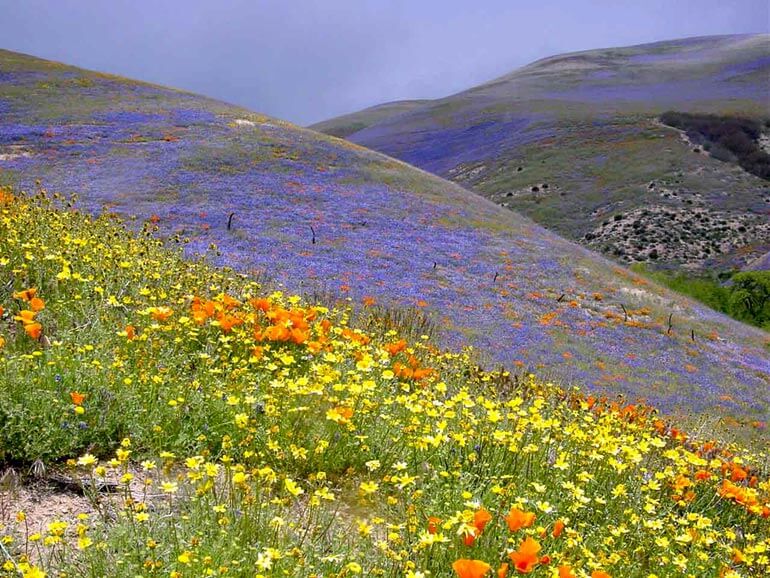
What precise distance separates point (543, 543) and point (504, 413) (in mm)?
1719

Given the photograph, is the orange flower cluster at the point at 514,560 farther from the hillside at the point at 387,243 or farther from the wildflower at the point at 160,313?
the hillside at the point at 387,243

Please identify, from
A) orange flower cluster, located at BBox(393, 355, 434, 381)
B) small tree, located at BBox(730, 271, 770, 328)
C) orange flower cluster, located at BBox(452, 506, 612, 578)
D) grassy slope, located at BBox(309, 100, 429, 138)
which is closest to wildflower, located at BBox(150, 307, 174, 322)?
→ orange flower cluster, located at BBox(393, 355, 434, 381)

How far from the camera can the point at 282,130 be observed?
34219 millimetres

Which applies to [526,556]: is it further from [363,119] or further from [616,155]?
[363,119]

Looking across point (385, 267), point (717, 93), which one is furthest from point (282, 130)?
point (717, 93)

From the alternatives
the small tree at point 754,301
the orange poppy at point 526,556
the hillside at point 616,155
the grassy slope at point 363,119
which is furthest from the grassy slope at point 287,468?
the grassy slope at point 363,119

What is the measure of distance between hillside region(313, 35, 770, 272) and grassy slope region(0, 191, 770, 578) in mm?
39661

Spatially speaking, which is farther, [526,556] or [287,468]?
[287,468]

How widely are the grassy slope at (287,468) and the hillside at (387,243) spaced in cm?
704

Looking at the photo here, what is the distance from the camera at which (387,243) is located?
798 inches

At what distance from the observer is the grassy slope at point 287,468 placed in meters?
2.83

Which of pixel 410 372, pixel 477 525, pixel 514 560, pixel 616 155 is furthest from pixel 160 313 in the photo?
pixel 616 155

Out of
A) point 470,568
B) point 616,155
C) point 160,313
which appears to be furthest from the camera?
point 616,155

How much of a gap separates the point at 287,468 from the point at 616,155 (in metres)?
56.7
